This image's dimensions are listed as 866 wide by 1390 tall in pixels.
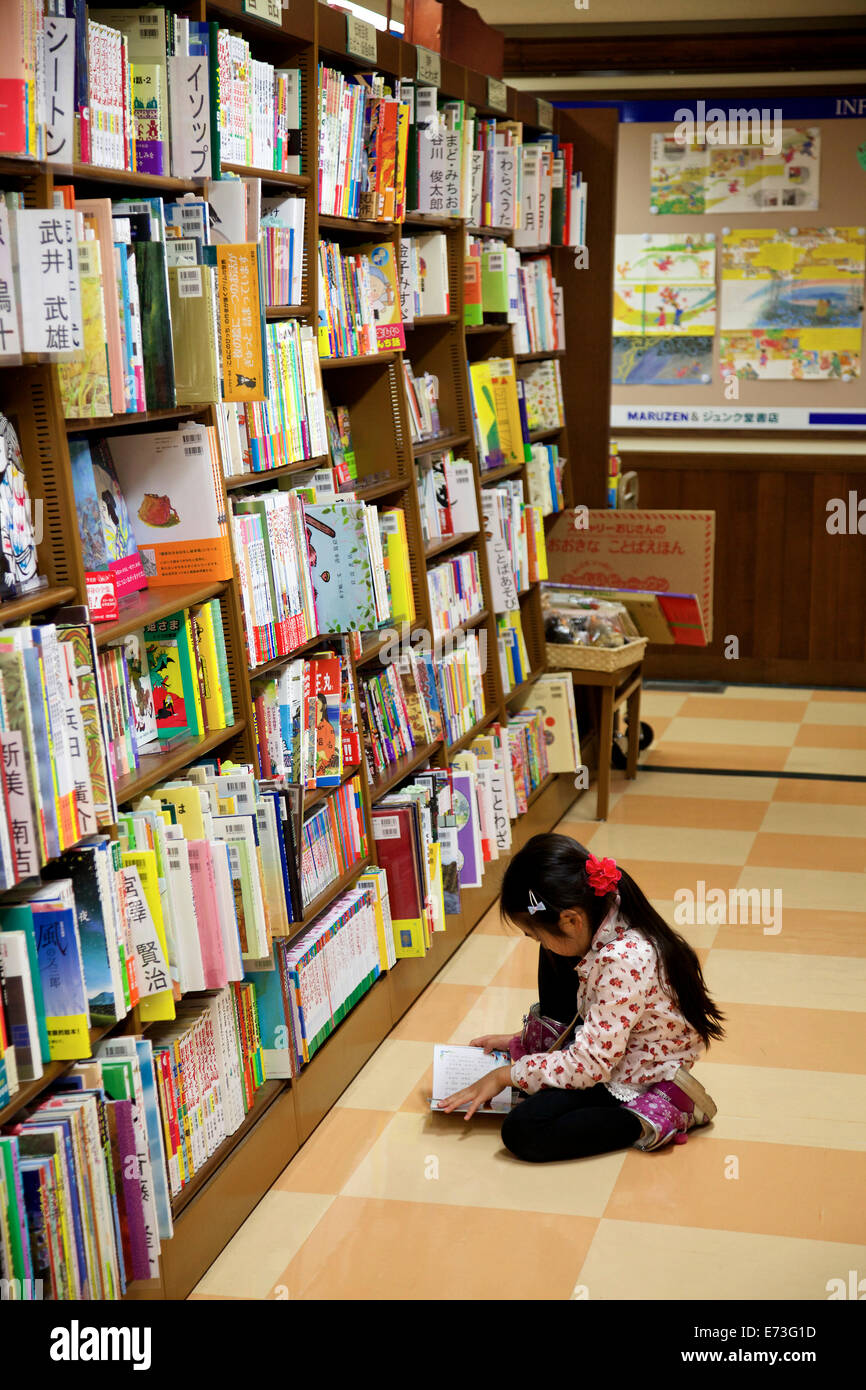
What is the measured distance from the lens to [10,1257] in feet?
6.86

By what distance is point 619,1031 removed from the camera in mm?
3158

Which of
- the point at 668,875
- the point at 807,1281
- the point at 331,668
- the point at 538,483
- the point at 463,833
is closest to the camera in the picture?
the point at 807,1281

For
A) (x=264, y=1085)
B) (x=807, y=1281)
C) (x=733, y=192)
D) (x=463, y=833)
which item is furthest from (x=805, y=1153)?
(x=733, y=192)

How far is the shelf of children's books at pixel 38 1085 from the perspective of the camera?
2.17m

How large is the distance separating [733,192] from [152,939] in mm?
6114

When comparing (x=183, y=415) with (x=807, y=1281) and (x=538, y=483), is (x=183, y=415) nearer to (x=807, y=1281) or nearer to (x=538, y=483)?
(x=807, y=1281)

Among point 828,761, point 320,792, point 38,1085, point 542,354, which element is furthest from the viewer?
point 828,761

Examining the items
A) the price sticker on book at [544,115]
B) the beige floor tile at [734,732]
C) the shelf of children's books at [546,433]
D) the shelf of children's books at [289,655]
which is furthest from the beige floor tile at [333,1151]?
the price sticker on book at [544,115]

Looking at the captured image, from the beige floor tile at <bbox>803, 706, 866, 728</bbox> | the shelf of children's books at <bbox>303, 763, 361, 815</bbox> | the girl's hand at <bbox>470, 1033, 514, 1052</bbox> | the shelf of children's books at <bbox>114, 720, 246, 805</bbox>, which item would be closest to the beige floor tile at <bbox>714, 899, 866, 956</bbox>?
the girl's hand at <bbox>470, 1033, 514, 1052</bbox>

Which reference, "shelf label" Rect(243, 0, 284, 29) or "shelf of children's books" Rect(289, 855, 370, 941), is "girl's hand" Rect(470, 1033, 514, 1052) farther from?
"shelf label" Rect(243, 0, 284, 29)

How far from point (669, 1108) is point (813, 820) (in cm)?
258

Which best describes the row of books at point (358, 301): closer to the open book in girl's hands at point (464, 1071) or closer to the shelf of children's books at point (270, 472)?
the shelf of children's books at point (270, 472)

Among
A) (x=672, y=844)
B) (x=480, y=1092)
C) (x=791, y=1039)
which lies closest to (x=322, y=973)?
(x=480, y=1092)

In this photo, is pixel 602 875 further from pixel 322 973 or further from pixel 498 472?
pixel 498 472
